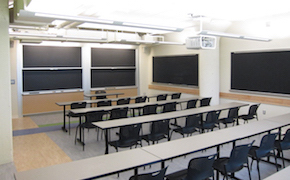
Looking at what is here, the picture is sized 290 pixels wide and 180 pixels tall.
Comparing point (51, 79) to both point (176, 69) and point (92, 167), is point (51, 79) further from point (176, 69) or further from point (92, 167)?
point (92, 167)

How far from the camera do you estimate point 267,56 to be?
771cm

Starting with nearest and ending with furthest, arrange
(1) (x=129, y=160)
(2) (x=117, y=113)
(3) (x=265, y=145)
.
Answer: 1. (1) (x=129, y=160)
2. (3) (x=265, y=145)
3. (2) (x=117, y=113)

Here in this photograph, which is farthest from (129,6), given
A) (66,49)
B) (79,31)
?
(66,49)

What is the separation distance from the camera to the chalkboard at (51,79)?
1008cm

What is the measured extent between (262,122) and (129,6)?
3.93 metres

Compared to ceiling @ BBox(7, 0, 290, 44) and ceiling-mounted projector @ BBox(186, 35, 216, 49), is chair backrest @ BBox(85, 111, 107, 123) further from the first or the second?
ceiling-mounted projector @ BBox(186, 35, 216, 49)

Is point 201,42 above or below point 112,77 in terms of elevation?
above

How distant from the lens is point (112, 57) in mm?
12055

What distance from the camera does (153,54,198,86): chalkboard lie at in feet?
33.9

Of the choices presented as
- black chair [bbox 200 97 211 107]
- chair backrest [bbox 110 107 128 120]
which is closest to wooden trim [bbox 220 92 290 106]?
black chair [bbox 200 97 211 107]

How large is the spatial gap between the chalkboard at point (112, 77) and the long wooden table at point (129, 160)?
7.90 meters

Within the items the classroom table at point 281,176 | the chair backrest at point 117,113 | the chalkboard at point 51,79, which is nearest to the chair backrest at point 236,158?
the classroom table at point 281,176

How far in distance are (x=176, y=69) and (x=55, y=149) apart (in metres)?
6.43

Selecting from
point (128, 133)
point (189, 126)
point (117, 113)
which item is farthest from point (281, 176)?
point (117, 113)
